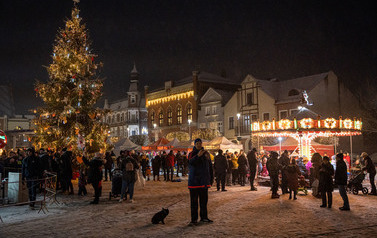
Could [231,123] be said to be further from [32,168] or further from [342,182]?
[32,168]

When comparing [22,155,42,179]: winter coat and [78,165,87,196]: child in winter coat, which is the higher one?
[22,155,42,179]: winter coat

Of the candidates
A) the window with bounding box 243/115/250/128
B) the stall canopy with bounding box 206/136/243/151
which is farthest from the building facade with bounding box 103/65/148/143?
the stall canopy with bounding box 206/136/243/151

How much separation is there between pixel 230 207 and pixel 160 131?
164ft

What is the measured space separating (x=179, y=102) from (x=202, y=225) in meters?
48.6

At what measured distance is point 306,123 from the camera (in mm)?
20484

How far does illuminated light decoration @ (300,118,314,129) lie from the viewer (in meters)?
20.3

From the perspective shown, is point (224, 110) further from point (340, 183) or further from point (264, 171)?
point (340, 183)

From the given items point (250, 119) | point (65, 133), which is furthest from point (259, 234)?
point (250, 119)

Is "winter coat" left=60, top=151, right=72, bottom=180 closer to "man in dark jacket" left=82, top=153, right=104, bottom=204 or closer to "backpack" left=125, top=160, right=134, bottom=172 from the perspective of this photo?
"man in dark jacket" left=82, top=153, right=104, bottom=204

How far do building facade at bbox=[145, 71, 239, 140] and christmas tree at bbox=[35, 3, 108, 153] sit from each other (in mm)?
30787

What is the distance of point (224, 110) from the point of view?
160ft

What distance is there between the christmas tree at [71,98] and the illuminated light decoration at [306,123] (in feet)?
36.4

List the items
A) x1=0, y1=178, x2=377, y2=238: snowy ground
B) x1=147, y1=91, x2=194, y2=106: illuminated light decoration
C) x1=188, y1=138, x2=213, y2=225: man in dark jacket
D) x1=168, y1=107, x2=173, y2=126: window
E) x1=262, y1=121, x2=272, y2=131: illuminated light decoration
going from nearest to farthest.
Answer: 1. x1=0, y1=178, x2=377, y2=238: snowy ground
2. x1=188, y1=138, x2=213, y2=225: man in dark jacket
3. x1=262, y1=121, x2=272, y2=131: illuminated light decoration
4. x1=147, y1=91, x2=194, y2=106: illuminated light decoration
5. x1=168, y1=107, x2=173, y2=126: window

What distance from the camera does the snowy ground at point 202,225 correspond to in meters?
7.27
